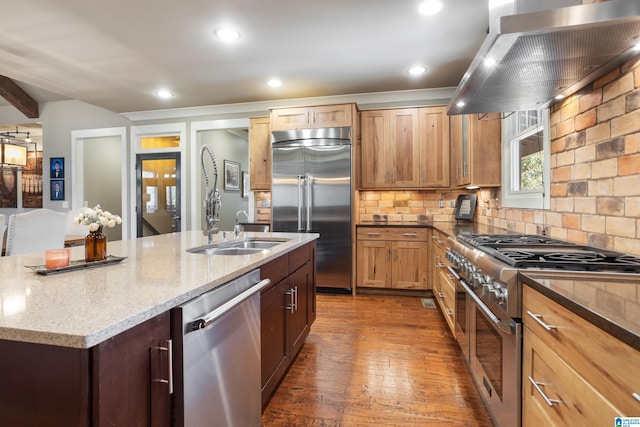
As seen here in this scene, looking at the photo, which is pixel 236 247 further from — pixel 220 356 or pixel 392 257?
pixel 392 257

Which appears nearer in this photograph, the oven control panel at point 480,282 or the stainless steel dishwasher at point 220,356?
the stainless steel dishwasher at point 220,356

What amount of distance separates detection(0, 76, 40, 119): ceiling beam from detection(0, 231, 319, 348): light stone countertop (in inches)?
213

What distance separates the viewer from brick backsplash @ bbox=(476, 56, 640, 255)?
5.00 feet

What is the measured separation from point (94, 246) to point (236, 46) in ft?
8.08

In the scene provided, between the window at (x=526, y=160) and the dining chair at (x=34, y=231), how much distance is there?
13.4 ft

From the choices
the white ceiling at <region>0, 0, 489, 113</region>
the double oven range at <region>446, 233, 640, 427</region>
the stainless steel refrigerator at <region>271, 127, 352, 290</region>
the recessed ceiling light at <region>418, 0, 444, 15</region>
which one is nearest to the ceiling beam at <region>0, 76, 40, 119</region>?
the white ceiling at <region>0, 0, 489, 113</region>

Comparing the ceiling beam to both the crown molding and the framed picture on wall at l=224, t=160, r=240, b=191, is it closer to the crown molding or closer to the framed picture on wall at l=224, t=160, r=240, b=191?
the crown molding

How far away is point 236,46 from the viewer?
10.4 feet

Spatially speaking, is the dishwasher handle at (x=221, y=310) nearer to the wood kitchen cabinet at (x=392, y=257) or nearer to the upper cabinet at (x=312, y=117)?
the wood kitchen cabinet at (x=392, y=257)

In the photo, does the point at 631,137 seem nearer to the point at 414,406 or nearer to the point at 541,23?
the point at 541,23

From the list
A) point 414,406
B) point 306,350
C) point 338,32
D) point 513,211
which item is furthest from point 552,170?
point 306,350

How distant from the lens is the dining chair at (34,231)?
274 centimetres

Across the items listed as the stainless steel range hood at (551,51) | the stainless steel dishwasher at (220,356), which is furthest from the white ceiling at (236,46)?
the stainless steel dishwasher at (220,356)

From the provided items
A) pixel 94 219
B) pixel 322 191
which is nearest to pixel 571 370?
pixel 94 219
